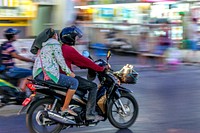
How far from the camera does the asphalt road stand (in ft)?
24.0

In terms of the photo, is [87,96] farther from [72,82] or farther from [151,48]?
[151,48]

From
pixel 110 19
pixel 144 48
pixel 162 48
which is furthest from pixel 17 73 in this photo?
pixel 110 19

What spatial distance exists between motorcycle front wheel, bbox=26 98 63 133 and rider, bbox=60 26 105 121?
1.53 ft

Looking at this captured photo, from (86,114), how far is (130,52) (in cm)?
1209

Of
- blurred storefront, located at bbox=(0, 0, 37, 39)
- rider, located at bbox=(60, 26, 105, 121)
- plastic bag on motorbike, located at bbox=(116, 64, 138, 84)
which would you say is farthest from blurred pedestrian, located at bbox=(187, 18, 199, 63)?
rider, located at bbox=(60, 26, 105, 121)

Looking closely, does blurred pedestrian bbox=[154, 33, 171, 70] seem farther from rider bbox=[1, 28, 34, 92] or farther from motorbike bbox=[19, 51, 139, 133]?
motorbike bbox=[19, 51, 139, 133]

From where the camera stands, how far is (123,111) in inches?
285

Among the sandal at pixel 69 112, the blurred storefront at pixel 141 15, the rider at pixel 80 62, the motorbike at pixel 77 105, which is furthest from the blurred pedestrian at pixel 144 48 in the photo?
the sandal at pixel 69 112

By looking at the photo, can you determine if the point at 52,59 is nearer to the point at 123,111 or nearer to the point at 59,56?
the point at 59,56

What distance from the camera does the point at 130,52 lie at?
18.7 meters

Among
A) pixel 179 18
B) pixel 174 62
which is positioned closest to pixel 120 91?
pixel 174 62

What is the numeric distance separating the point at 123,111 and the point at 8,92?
7.09 feet

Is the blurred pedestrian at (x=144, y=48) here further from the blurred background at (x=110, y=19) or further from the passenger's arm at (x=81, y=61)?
the passenger's arm at (x=81, y=61)

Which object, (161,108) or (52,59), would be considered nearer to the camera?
(52,59)
